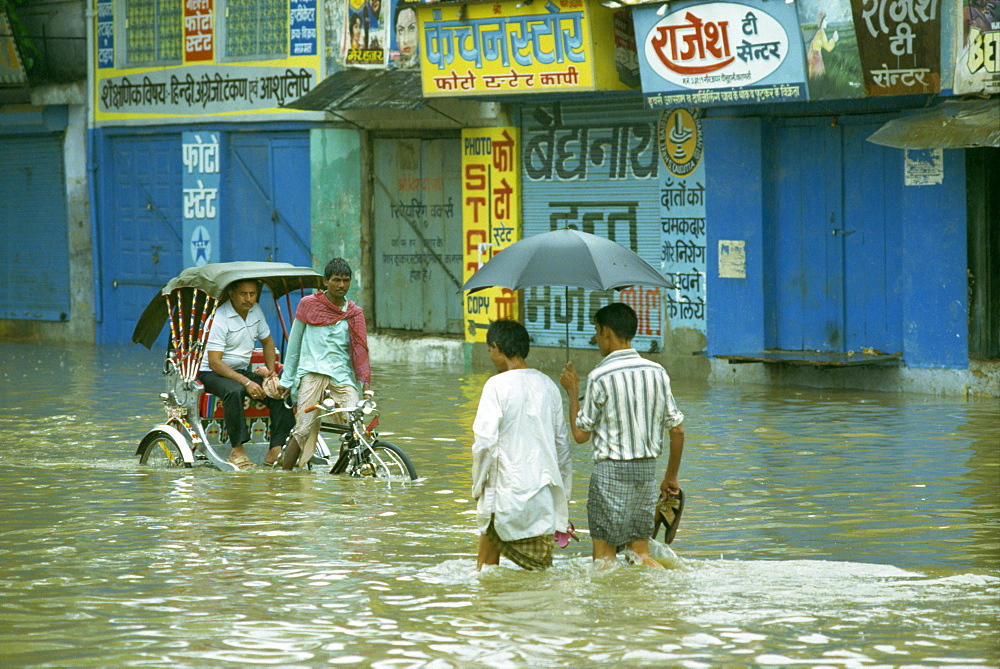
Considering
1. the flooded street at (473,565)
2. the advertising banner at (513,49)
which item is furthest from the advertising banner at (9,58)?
the flooded street at (473,565)

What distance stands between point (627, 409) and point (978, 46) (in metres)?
8.22

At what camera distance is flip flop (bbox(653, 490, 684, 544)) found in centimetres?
740

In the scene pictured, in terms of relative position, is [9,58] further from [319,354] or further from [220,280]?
[319,354]

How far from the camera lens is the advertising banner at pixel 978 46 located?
13594mm

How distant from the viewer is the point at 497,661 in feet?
19.7

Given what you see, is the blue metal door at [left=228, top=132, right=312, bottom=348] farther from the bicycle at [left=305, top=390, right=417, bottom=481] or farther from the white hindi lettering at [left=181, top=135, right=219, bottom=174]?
the bicycle at [left=305, top=390, right=417, bottom=481]

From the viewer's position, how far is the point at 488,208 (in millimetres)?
18703

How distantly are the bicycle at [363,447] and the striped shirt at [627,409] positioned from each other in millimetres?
3360

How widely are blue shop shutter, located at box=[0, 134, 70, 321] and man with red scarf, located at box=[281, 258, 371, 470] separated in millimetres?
14249

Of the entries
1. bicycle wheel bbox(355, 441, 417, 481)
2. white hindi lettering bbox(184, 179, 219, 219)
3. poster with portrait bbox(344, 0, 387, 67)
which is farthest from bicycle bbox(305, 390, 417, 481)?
white hindi lettering bbox(184, 179, 219, 219)

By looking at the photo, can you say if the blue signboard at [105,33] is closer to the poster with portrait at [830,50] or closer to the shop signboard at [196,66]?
the shop signboard at [196,66]

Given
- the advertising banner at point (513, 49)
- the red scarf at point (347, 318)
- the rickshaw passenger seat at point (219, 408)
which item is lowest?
the rickshaw passenger seat at point (219, 408)

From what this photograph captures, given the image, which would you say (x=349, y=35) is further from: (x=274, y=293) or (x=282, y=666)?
(x=282, y=666)

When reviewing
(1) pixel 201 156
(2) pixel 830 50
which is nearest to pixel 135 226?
(1) pixel 201 156
